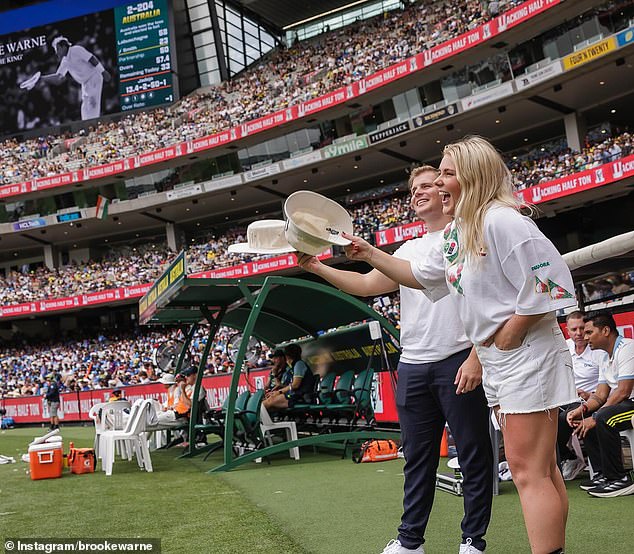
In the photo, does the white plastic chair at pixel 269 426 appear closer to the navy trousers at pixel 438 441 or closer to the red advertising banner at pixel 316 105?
the navy trousers at pixel 438 441

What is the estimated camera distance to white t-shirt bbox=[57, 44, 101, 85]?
48209 millimetres

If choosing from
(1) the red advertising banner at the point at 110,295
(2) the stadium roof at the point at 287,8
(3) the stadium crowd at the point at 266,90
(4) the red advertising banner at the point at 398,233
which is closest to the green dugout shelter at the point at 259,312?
(4) the red advertising banner at the point at 398,233

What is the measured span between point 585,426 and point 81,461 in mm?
6871

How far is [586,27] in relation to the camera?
2458 cm

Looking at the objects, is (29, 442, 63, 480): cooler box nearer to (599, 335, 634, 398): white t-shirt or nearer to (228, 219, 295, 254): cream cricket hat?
(599, 335, 634, 398): white t-shirt

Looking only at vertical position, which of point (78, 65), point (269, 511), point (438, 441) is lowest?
point (269, 511)

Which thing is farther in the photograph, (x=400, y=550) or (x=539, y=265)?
(x=400, y=550)

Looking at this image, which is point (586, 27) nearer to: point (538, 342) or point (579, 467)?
point (579, 467)

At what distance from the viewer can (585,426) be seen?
558 centimetres

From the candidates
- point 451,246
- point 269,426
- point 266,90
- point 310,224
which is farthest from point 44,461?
point 266,90

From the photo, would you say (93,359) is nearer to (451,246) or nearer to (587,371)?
(587,371)

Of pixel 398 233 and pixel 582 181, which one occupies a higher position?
pixel 582 181

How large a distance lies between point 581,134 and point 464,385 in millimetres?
29214

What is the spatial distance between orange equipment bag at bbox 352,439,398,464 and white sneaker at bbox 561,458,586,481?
305 cm
